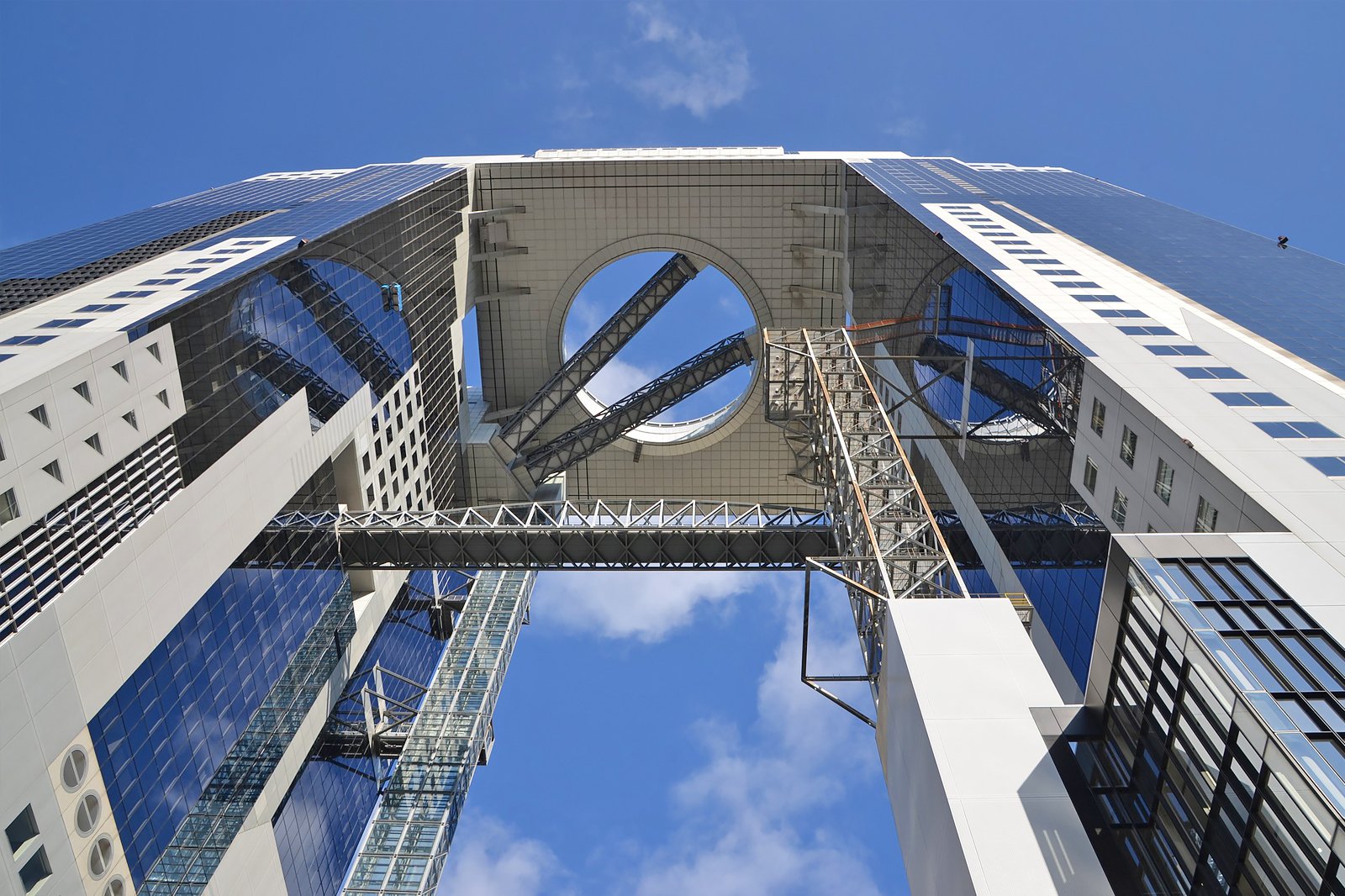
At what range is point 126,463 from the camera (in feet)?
81.6

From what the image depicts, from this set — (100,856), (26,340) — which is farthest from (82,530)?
(100,856)

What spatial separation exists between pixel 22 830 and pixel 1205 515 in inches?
1144

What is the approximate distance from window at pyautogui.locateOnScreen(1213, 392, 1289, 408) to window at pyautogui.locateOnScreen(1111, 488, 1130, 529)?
3412 mm

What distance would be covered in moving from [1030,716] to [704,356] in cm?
4859

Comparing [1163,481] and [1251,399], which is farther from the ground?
[1251,399]

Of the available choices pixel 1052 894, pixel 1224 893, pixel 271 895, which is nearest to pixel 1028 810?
pixel 1052 894

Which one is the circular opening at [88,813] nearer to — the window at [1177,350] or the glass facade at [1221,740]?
the glass facade at [1221,740]

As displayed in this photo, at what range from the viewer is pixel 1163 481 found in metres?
20.8

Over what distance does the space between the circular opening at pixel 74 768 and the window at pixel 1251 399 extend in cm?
3157

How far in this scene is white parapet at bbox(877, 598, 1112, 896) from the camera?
45.2 ft

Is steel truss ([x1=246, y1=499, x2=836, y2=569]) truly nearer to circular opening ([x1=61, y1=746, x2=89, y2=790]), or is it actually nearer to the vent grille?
the vent grille

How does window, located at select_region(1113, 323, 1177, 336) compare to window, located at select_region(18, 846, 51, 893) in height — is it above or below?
above

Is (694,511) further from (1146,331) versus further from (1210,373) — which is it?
(1210,373)

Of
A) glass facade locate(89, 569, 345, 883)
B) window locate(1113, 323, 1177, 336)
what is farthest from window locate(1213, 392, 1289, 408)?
glass facade locate(89, 569, 345, 883)
